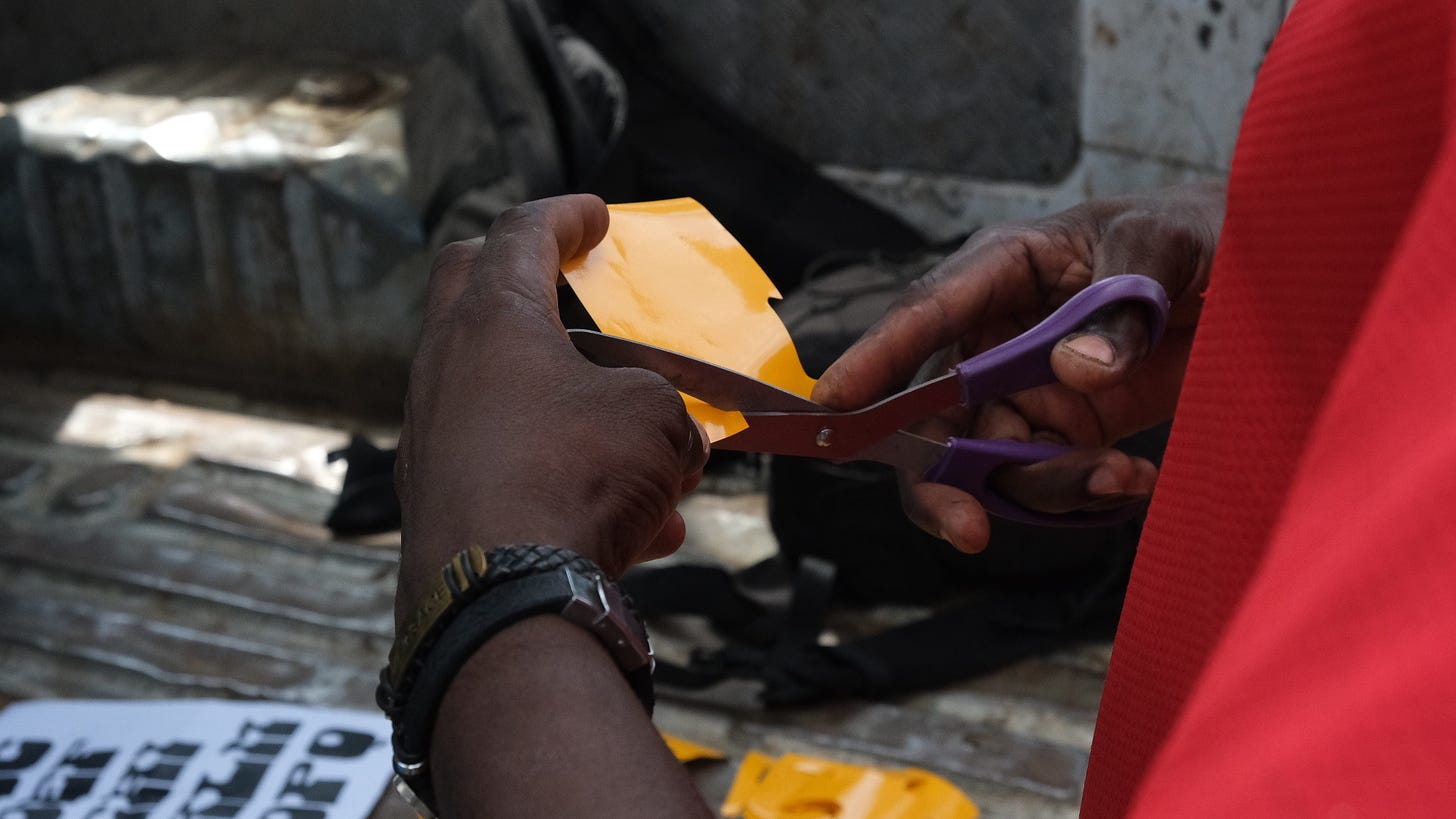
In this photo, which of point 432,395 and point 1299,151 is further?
point 432,395

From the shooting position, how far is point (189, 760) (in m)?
1.34

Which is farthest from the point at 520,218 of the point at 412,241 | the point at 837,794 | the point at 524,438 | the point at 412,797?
the point at 412,241

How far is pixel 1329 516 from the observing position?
0.33 m

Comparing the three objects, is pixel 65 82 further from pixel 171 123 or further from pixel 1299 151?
pixel 1299 151

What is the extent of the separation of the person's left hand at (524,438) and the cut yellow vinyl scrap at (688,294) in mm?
92

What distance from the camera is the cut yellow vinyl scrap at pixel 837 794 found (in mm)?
1302

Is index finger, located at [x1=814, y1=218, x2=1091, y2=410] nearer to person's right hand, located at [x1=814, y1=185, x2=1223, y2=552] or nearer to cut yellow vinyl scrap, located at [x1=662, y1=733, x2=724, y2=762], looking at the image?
person's right hand, located at [x1=814, y1=185, x2=1223, y2=552]

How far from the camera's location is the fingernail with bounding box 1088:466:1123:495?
86cm

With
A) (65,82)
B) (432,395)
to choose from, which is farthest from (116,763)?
(65,82)

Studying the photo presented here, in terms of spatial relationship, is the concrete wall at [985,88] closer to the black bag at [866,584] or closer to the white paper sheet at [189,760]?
the black bag at [866,584]

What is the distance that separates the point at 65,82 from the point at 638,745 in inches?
123

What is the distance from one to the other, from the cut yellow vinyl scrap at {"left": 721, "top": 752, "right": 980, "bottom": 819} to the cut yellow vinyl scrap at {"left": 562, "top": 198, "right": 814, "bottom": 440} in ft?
2.04

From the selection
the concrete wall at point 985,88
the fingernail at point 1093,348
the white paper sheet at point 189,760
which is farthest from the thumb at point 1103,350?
the concrete wall at point 985,88

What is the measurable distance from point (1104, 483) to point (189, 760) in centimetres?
100
